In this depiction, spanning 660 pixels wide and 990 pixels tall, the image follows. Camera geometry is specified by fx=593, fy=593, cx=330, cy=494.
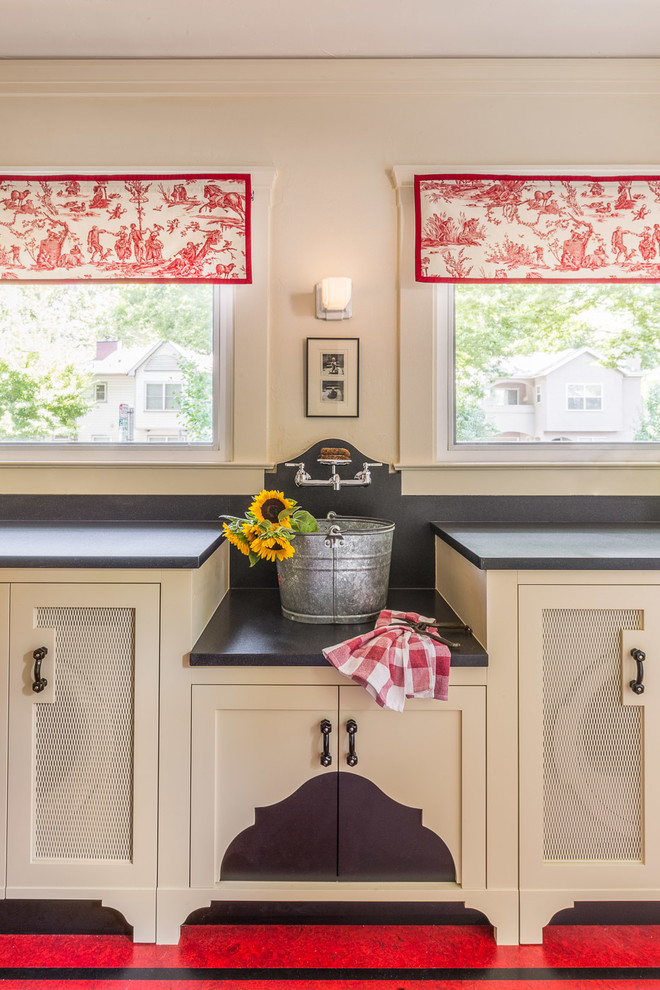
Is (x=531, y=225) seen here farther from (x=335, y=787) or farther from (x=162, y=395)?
(x=335, y=787)

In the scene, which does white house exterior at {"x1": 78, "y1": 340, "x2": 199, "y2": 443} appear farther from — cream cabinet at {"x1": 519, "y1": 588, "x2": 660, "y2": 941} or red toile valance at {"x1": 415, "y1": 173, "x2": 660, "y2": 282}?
cream cabinet at {"x1": 519, "y1": 588, "x2": 660, "y2": 941}

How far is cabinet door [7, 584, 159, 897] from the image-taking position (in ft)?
5.33

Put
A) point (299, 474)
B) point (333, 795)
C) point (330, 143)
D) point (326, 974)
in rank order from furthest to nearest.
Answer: point (330, 143)
point (299, 474)
point (333, 795)
point (326, 974)

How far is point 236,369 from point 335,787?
59.0 inches

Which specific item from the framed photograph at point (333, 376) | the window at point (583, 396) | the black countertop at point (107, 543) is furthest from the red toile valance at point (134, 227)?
the window at point (583, 396)

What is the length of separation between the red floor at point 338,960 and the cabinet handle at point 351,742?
19.9 inches

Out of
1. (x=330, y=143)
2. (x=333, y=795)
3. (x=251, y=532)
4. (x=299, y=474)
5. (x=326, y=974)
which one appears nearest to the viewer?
(x=326, y=974)

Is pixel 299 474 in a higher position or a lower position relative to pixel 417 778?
higher

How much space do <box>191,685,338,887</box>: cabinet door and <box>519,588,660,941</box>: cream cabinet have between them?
21.7 inches

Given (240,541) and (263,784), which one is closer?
(263,784)

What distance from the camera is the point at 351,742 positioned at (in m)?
1.61

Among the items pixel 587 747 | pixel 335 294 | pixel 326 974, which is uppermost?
pixel 335 294

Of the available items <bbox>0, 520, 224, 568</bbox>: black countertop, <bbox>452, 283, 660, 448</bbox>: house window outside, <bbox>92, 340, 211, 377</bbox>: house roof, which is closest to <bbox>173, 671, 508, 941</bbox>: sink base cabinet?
<bbox>0, 520, 224, 568</bbox>: black countertop

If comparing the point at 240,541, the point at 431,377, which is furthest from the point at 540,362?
the point at 240,541
